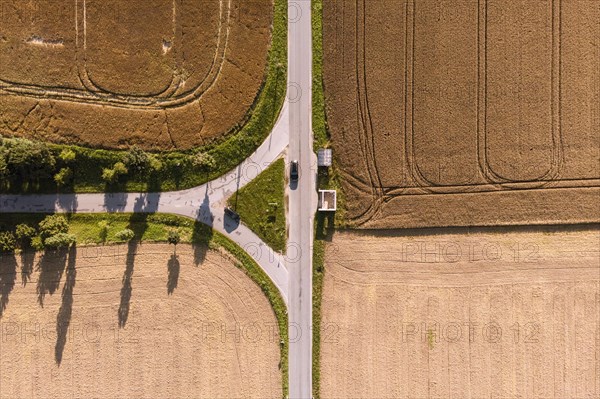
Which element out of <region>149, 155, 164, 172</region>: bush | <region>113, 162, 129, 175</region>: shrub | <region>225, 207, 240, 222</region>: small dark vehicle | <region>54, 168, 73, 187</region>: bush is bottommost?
<region>225, 207, 240, 222</region>: small dark vehicle

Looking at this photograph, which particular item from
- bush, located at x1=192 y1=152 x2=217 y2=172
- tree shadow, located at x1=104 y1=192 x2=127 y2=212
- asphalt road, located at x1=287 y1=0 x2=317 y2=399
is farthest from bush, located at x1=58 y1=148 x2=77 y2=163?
asphalt road, located at x1=287 y1=0 x2=317 y2=399

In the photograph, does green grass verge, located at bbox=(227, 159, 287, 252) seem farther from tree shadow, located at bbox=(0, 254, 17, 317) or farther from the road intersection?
tree shadow, located at bbox=(0, 254, 17, 317)

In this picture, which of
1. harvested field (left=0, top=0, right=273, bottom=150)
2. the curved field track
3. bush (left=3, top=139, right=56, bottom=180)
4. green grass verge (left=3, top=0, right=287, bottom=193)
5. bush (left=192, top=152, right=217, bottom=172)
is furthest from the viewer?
the curved field track

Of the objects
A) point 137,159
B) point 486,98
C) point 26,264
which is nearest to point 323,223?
point 137,159

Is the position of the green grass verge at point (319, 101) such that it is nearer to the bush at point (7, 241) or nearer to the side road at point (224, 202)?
the side road at point (224, 202)

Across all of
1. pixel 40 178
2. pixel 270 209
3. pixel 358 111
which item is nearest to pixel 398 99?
pixel 358 111

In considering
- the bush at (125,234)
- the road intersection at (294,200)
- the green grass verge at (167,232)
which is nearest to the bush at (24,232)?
the green grass verge at (167,232)
